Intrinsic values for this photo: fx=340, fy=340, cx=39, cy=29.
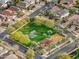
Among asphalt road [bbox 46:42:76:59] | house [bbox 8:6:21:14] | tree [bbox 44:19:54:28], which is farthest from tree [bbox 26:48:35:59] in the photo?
house [bbox 8:6:21:14]

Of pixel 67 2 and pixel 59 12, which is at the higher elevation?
pixel 67 2

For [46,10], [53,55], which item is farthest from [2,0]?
[53,55]

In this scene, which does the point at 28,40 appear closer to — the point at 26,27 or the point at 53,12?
the point at 26,27

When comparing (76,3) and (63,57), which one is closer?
(63,57)

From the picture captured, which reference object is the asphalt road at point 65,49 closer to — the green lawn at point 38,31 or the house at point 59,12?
the green lawn at point 38,31

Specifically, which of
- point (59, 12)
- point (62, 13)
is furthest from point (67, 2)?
point (62, 13)

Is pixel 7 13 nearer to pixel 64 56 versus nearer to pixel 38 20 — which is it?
pixel 38 20

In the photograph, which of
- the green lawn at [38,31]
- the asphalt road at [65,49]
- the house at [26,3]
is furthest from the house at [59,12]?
the asphalt road at [65,49]
